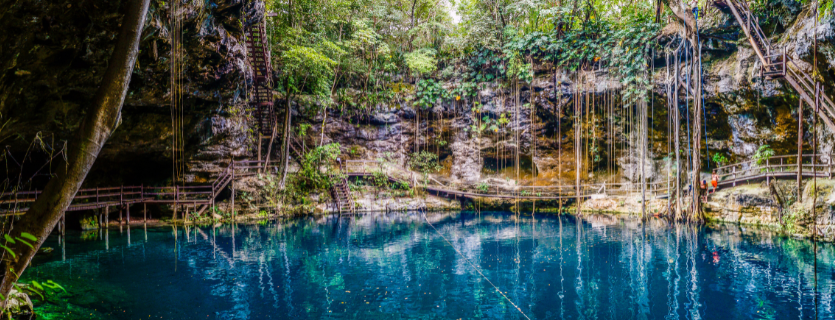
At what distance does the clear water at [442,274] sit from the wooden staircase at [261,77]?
6.02 m

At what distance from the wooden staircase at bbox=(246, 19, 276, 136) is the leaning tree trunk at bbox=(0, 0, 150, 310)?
1153 centimetres

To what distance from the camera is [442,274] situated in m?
9.82

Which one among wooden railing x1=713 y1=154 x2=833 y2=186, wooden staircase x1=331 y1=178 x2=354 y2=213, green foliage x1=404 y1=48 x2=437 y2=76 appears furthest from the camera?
green foliage x1=404 y1=48 x2=437 y2=76

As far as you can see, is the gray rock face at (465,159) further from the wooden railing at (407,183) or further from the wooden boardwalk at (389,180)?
the wooden boardwalk at (389,180)

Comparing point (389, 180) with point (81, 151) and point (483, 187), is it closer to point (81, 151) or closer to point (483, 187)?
point (483, 187)

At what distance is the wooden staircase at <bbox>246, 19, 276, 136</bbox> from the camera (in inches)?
606

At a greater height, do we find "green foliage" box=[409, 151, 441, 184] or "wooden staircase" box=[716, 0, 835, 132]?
"wooden staircase" box=[716, 0, 835, 132]

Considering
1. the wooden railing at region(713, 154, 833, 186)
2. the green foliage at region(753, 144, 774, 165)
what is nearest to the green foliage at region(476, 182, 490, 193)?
the wooden railing at region(713, 154, 833, 186)

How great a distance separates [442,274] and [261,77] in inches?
458

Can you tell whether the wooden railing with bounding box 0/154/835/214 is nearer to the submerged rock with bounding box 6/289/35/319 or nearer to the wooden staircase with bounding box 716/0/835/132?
the wooden staircase with bounding box 716/0/835/132

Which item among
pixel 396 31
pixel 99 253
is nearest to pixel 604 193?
pixel 396 31

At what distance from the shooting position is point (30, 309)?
6.55 m

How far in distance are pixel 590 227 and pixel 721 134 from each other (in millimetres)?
8478

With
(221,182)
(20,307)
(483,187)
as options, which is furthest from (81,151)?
(483,187)
